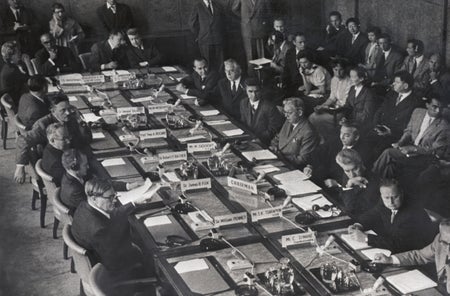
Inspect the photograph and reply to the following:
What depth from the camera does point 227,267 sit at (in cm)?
431

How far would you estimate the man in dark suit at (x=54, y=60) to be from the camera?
955 centimetres

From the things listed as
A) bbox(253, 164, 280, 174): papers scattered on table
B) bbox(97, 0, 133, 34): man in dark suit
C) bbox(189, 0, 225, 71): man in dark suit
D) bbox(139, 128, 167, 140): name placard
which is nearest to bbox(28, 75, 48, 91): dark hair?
bbox(139, 128, 167, 140): name placard

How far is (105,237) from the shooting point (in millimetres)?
4754

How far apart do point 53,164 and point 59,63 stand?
4026 millimetres

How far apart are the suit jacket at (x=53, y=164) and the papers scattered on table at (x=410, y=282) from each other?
3.03m

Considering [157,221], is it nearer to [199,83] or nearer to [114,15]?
[199,83]

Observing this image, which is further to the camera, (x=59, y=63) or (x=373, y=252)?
(x=59, y=63)

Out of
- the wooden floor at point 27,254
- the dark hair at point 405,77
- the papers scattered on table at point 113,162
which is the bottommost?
the wooden floor at point 27,254

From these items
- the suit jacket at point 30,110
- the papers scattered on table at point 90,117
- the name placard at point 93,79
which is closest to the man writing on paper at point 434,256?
the papers scattered on table at point 90,117

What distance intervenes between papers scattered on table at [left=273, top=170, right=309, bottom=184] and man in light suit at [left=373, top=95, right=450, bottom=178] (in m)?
0.82

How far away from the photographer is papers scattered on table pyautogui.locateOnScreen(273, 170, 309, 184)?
219 inches

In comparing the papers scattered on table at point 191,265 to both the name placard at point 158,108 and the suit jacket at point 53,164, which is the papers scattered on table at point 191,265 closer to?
the suit jacket at point 53,164

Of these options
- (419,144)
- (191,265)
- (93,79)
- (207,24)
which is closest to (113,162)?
(191,265)

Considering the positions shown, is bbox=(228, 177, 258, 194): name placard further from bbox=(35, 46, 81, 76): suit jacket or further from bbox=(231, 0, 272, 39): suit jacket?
bbox=(231, 0, 272, 39): suit jacket
